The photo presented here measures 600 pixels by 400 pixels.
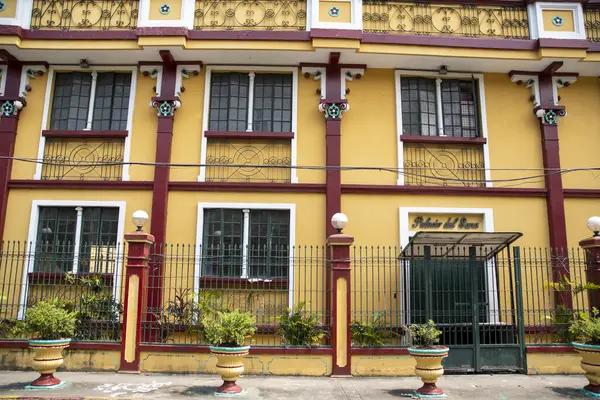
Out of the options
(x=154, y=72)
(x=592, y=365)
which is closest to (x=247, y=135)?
(x=154, y=72)

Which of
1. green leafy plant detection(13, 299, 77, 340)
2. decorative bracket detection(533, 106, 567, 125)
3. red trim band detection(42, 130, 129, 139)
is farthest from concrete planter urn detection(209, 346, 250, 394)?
decorative bracket detection(533, 106, 567, 125)

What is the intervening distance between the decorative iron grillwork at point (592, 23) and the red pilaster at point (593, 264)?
5177 millimetres

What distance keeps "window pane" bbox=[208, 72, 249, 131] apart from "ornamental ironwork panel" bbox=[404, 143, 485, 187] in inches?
157

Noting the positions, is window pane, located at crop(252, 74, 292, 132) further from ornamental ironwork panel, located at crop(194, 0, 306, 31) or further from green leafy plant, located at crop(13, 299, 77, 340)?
green leafy plant, located at crop(13, 299, 77, 340)

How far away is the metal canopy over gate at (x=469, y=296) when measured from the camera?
9.97 meters

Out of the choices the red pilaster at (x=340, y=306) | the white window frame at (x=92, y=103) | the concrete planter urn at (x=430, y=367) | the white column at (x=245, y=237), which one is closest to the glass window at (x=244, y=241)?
the white column at (x=245, y=237)

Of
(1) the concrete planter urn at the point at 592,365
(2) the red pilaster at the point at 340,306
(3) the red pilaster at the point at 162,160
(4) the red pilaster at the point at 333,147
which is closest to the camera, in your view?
(1) the concrete planter urn at the point at 592,365

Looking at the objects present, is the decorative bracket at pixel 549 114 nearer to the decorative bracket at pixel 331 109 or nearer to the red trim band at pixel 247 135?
the decorative bracket at pixel 331 109

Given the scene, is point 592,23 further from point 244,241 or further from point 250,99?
point 244,241

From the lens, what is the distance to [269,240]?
38.8 ft

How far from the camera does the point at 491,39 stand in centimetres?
1216

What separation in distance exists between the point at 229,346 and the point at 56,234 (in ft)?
19.0

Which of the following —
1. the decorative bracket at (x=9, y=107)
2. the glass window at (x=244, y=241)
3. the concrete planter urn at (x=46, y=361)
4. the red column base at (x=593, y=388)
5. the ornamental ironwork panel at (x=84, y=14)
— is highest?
the ornamental ironwork panel at (x=84, y=14)

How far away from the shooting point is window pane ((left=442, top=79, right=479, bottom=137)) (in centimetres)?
1269
